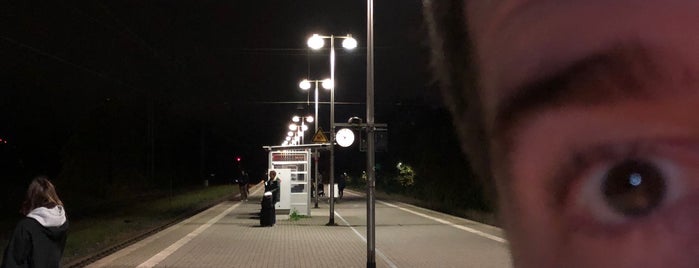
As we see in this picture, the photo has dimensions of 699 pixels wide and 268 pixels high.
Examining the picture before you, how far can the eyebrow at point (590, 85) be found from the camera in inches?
35.1

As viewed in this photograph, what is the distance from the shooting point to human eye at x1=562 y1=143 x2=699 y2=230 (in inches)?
34.9

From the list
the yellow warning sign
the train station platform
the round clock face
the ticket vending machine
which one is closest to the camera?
the train station platform

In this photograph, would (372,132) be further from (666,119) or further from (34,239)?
(666,119)

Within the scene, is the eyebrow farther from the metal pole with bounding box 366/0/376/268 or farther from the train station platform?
the metal pole with bounding box 366/0/376/268

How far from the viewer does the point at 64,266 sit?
12125 millimetres

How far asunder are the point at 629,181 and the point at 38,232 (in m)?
5.75

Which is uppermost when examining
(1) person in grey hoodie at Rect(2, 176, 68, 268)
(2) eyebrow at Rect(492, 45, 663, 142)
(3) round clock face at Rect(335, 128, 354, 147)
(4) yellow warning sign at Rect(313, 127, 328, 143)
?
(4) yellow warning sign at Rect(313, 127, 328, 143)

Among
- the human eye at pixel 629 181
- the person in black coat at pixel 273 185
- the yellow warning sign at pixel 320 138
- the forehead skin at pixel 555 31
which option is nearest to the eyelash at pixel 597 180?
the human eye at pixel 629 181

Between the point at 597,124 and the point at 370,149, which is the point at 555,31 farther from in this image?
the point at 370,149

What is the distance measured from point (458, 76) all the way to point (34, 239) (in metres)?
5.47

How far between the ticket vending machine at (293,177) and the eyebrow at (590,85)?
23.7m

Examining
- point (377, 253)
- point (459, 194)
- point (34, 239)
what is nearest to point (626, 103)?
point (34, 239)

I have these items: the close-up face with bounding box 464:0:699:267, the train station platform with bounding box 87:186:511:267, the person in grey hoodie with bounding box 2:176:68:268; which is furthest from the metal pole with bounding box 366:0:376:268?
the close-up face with bounding box 464:0:699:267

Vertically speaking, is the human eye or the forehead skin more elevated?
the forehead skin
